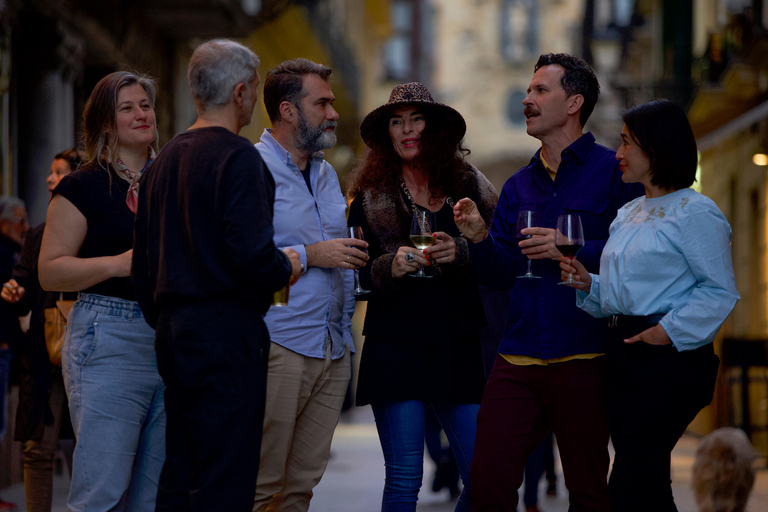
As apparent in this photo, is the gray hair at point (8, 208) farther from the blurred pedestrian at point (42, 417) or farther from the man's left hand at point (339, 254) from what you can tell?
the man's left hand at point (339, 254)

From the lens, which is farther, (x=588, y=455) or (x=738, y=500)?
(x=738, y=500)

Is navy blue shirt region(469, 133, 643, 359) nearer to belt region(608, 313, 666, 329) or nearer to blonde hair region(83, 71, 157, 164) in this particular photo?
belt region(608, 313, 666, 329)

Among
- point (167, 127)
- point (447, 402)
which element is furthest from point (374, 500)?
point (167, 127)

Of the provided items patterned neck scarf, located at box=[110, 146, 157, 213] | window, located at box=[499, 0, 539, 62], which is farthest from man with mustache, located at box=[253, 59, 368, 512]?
window, located at box=[499, 0, 539, 62]

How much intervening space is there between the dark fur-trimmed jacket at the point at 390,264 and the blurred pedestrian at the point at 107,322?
1.06 m

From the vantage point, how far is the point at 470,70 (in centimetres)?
6488

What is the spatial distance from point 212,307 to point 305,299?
98 cm

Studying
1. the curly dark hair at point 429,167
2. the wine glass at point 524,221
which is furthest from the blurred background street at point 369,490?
the wine glass at point 524,221

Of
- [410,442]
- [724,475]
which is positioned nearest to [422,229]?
[410,442]

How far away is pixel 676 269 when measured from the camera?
4.20 meters

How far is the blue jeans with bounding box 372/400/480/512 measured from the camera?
4.79 meters

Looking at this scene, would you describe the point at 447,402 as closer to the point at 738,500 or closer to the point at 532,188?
the point at 532,188

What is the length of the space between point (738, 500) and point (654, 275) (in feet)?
4.23

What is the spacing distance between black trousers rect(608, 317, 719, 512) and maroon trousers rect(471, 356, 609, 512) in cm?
28
